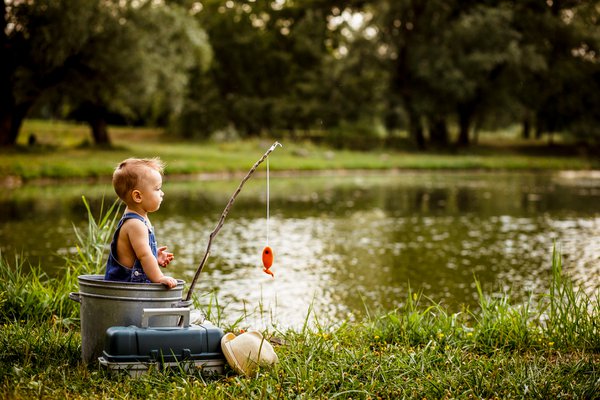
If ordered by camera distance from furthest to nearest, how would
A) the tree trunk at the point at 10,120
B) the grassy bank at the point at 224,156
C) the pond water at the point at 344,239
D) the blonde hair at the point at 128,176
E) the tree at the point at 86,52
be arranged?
the tree trunk at the point at 10,120 → the tree at the point at 86,52 → the grassy bank at the point at 224,156 → the pond water at the point at 344,239 → the blonde hair at the point at 128,176

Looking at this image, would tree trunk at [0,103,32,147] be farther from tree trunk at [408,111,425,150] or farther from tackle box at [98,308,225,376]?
tackle box at [98,308,225,376]

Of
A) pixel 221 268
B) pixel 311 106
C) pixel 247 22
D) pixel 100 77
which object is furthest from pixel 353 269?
pixel 247 22

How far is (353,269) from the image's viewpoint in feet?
35.5

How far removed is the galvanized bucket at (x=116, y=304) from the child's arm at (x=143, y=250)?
0.11 metres

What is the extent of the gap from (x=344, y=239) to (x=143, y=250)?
9555 millimetres

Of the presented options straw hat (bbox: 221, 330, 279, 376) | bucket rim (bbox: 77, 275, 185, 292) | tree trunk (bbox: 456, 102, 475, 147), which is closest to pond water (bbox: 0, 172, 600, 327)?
Answer: straw hat (bbox: 221, 330, 279, 376)

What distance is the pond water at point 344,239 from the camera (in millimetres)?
9008

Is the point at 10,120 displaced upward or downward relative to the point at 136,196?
upward

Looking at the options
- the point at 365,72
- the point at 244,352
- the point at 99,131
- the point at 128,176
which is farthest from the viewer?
the point at 365,72

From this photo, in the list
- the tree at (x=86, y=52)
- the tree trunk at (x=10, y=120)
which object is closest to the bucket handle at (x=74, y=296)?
the tree at (x=86, y=52)

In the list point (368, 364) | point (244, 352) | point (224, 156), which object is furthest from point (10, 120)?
point (368, 364)

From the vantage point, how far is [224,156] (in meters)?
31.8

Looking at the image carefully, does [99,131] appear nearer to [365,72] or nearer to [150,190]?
[365,72]

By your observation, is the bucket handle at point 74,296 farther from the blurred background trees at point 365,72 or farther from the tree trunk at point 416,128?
the tree trunk at point 416,128
